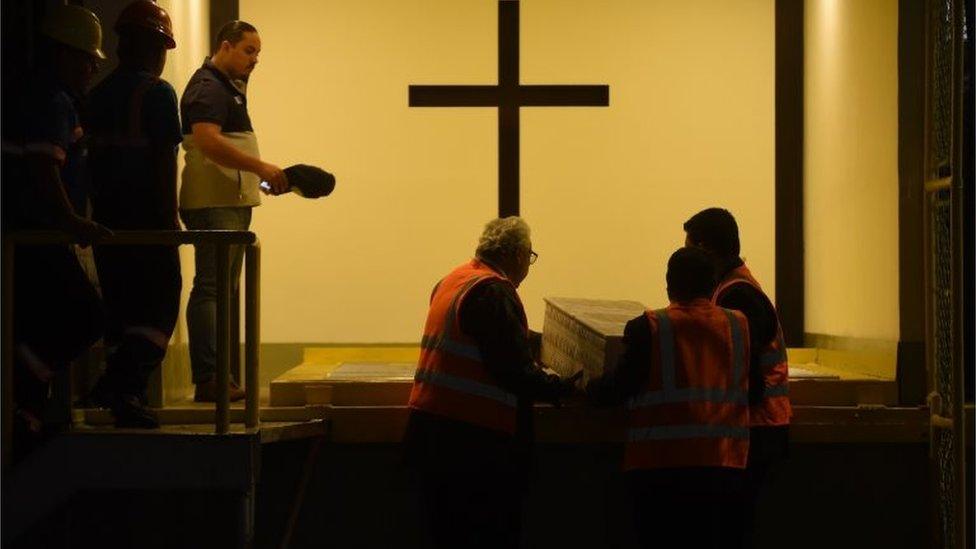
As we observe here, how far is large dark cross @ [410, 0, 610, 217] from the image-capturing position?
729 centimetres

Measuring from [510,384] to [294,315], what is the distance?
3.10 m

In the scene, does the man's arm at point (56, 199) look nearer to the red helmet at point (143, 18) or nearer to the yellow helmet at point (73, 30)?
the yellow helmet at point (73, 30)

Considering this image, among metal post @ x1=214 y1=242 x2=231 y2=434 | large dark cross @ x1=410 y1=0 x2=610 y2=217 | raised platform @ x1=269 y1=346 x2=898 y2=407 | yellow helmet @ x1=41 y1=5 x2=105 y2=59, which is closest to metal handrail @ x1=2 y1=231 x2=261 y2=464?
metal post @ x1=214 y1=242 x2=231 y2=434

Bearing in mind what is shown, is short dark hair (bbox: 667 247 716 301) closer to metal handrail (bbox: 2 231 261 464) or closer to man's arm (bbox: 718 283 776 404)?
man's arm (bbox: 718 283 776 404)

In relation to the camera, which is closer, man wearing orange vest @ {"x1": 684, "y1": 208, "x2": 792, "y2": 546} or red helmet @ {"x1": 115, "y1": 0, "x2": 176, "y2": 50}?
man wearing orange vest @ {"x1": 684, "y1": 208, "x2": 792, "y2": 546}

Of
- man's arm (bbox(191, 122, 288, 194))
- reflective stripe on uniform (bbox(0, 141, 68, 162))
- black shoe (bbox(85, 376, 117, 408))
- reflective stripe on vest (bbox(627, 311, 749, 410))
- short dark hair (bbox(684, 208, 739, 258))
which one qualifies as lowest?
black shoe (bbox(85, 376, 117, 408))

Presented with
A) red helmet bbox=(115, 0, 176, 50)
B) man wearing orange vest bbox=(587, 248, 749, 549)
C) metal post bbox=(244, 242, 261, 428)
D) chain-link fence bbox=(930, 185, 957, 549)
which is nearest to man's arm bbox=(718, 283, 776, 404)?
man wearing orange vest bbox=(587, 248, 749, 549)

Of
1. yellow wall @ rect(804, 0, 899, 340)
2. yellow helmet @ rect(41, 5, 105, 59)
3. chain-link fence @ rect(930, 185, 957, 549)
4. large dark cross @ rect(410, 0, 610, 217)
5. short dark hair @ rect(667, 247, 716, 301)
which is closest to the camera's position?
short dark hair @ rect(667, 247, 716, 301)

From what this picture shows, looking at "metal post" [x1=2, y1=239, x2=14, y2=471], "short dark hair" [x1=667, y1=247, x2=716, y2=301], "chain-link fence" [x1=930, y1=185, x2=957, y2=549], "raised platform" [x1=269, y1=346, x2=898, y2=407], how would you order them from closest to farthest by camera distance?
1. "metal post" [x1=2, y1=239, x2=14, y2=471]
2. "short dark hair" [x1=667, y1=247, x2=716, y2=301]
3. "chain-link fence" [x1=930, y1=185, x2=957, y2=549]
4. "raised platform" [x1=269, y1=346, x2=898, y2=407]

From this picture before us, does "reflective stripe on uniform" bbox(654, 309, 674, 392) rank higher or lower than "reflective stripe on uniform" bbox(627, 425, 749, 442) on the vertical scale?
higher

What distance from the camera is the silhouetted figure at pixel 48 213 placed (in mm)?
4191

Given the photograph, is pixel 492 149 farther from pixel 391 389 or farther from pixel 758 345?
pixel 758 345

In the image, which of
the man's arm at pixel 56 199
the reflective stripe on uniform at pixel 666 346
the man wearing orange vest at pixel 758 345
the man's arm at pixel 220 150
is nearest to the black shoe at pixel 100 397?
the man's arm at pixel 56 199

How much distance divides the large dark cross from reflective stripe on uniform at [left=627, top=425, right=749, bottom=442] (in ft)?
10.3
